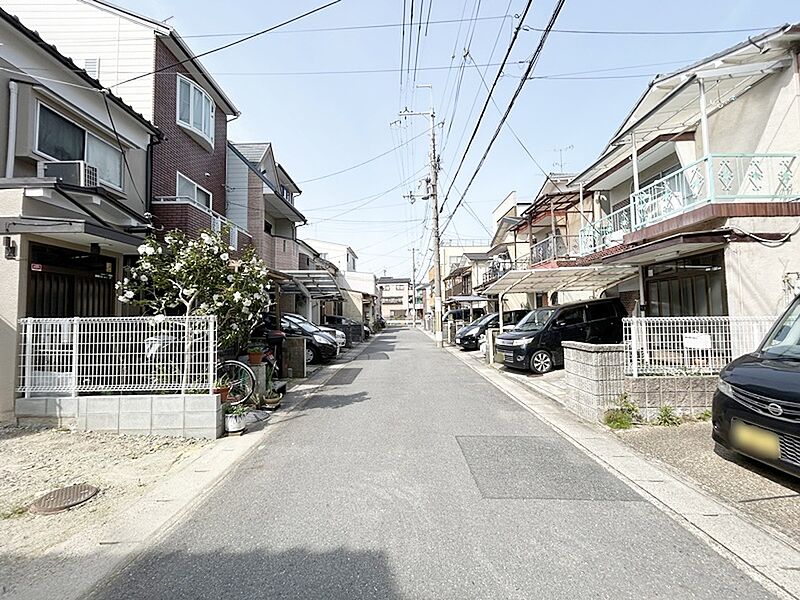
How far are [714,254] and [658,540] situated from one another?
7.56m

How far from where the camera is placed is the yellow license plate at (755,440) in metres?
3.86

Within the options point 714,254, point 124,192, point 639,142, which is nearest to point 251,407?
point 124,192

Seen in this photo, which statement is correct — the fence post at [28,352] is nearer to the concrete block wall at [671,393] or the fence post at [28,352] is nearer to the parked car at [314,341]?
the concrete block wall at [671,393]

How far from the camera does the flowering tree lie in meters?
6.46

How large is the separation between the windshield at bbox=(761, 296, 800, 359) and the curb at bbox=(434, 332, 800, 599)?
175 centimetres

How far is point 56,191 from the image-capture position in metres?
6.68

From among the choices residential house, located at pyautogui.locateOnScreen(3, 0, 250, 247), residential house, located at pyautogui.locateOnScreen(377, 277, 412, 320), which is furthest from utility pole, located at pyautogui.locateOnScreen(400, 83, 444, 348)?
residential house, located at pyautogui.locateOnScreen(377, 277, 412, 320)

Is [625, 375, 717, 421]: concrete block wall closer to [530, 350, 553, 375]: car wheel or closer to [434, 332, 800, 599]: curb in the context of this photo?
[434, 332, 800, 599]: curb

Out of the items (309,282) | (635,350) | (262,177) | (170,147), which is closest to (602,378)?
(635,350)

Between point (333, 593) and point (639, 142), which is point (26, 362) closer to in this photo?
point (333, 593)

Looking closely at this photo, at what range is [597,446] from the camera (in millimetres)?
5445

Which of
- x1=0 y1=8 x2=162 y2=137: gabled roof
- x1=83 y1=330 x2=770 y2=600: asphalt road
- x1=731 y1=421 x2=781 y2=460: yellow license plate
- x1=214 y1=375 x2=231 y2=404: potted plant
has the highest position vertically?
x1=0 y1=8 x2=162 y2=137: gabled roof

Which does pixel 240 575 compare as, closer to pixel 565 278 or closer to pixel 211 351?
pixel 211 351

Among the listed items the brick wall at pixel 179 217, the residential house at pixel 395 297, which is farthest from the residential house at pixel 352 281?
the residential house at pixel 395 297
